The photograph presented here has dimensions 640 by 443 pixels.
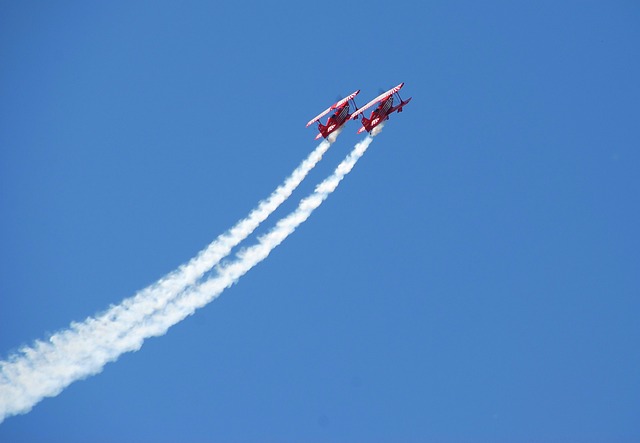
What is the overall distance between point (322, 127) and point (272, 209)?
268 inches

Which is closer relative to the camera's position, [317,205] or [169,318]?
[169,318]

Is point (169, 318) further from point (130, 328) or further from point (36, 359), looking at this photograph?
point (36, 359)

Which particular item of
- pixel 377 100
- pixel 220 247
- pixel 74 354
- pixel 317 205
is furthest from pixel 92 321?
pixel 377 100

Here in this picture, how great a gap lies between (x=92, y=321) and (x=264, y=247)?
1306 cm

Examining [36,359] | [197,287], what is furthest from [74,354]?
[197,287]

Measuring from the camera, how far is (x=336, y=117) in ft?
292

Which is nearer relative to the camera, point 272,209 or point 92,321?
point 92,321

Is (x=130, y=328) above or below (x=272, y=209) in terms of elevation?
below

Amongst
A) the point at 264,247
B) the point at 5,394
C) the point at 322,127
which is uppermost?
the point at 322,127

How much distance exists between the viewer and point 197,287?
86.0 m

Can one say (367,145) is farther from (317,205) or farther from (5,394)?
(5,394)

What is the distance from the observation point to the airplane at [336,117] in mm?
88938

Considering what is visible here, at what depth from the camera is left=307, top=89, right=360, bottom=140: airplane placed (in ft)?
292

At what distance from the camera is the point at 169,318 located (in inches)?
3327
